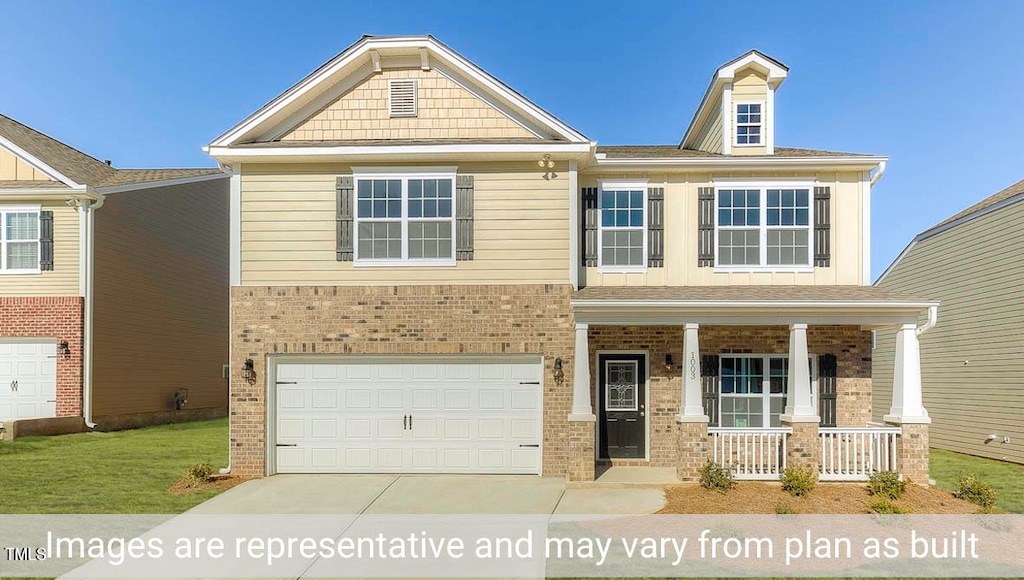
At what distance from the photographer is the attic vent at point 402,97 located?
512 inches

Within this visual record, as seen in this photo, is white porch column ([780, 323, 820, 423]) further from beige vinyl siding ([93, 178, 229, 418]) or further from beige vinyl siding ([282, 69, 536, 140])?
beige vinyl siding ([93, 178, 229, 418])

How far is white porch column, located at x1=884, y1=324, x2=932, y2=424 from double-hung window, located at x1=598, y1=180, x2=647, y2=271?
432cm

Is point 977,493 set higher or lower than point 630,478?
higher

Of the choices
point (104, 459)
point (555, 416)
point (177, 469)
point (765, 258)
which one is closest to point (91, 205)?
point (104, 459)

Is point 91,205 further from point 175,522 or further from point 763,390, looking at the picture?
point 763,390

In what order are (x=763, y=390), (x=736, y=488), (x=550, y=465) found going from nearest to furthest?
(x=736, y=488)
(x=550, y=465)
(x=763, y=390)

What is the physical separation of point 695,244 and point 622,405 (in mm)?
3136

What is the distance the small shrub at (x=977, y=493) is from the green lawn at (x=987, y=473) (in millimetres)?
387

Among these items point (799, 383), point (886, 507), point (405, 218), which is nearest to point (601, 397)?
point (799, 383)

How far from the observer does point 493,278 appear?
12.6 m

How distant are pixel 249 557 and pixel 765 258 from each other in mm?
9467

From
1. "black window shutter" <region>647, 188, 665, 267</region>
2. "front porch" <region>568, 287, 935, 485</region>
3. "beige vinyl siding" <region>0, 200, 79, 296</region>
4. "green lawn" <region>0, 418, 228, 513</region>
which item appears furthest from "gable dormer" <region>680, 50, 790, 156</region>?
"beige vinyl siding" <region>0, 200, 79, 296</region>

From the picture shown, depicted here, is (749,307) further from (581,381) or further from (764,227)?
(581,381)

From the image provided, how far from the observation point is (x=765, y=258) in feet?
43.2
